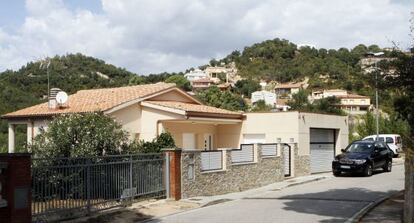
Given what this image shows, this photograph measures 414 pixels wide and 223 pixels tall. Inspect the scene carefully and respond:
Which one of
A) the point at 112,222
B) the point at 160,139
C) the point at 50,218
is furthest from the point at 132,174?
the point at 160,139

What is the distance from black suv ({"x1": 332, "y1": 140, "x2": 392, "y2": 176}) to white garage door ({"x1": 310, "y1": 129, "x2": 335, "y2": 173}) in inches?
94.2

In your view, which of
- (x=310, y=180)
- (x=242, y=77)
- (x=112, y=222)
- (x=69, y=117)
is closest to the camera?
(x=112, y=222)

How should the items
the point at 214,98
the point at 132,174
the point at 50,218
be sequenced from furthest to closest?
1. the point at 214,98
2. the point at 132,174
3. the point at 50,218

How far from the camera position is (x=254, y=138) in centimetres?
3047

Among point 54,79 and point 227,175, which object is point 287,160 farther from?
point 54,79

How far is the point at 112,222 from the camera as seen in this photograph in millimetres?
13969

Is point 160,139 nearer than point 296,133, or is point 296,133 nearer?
point 160,139

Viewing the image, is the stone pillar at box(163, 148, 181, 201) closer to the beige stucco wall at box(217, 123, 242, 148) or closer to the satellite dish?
the satellite dish

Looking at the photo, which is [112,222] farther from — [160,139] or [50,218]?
[160,139]

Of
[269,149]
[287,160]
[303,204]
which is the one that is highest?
[269,149]

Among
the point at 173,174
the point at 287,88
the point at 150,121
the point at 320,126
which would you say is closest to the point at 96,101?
the point at 150,121

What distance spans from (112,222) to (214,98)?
55618mm

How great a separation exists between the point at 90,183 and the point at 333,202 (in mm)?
7662

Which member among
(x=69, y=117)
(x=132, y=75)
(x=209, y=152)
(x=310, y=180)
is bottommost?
(x=310, y=180)
